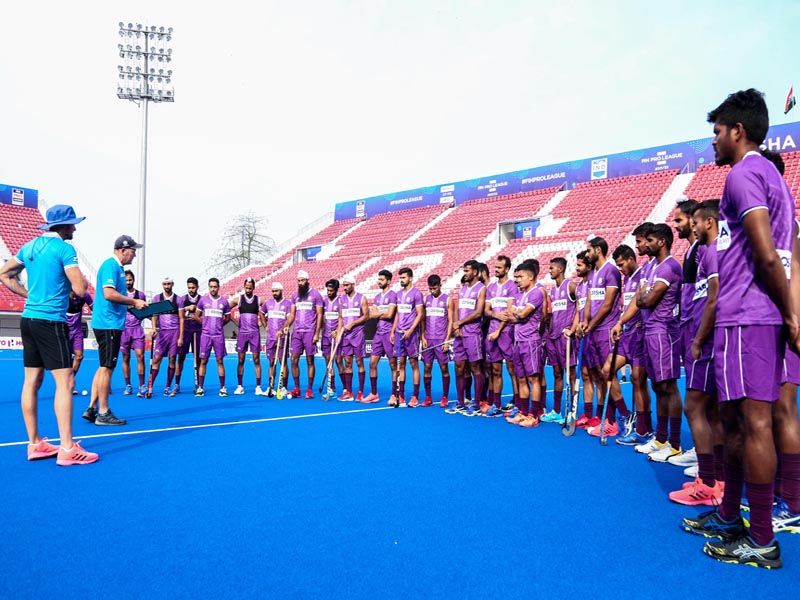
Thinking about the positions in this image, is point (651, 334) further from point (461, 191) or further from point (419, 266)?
point (461, 191)

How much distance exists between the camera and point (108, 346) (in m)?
5.74

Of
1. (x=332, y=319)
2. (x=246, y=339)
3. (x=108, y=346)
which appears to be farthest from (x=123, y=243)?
(x=332, y=319)

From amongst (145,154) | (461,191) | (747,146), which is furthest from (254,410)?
(461,191)

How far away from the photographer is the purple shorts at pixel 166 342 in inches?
371

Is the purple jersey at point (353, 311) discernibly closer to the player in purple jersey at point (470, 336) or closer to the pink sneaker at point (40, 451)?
the player in purple jersey at point (470, 336)

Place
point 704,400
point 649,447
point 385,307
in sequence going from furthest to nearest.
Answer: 1. point 385,307
2. point 649,447
3. point 704,400

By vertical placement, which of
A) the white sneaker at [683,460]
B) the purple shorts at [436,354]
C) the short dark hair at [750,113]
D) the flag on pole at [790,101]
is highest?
the flag on pole at [790,101]

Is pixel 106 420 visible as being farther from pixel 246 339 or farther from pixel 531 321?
pixel 531 321

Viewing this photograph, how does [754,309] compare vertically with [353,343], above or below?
above

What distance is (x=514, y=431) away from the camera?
6.14 m

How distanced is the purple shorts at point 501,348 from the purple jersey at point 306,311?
3.17 m

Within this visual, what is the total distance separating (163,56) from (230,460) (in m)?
24.5

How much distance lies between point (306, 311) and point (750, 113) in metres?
7.41

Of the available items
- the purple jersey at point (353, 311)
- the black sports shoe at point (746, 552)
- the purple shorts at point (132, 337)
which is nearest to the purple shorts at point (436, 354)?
the purple jersey at point (353, 311)
